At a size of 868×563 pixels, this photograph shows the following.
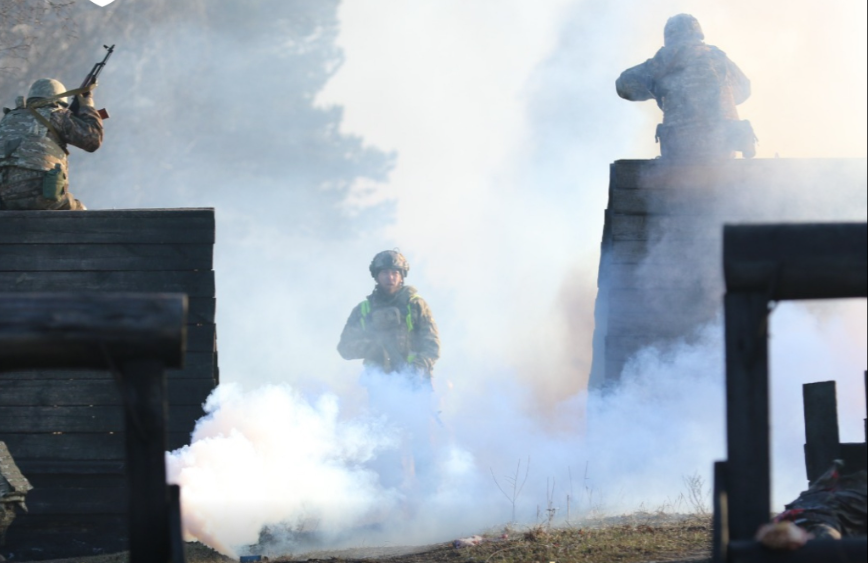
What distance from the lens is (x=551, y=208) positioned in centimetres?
1966

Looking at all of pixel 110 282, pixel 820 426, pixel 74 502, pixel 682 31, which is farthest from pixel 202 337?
pixel 820 426

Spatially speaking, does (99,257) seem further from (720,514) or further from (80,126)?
(720,514)

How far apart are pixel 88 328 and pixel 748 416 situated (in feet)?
6.33

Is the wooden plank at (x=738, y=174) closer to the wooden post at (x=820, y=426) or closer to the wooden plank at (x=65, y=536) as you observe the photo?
the wooden post at (x=820, y=426)

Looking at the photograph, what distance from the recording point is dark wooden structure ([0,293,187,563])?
3488mm

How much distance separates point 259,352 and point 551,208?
5.38 meters

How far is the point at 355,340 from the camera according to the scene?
11555 millimetres

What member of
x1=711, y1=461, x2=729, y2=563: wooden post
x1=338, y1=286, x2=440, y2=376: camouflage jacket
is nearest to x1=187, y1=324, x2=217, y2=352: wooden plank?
x1=338, y1=286, x2=440, y2=376: camouflage jacket

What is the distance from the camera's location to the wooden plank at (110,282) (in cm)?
1004

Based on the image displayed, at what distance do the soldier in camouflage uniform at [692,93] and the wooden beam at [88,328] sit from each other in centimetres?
764

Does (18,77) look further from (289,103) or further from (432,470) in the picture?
(432,470)

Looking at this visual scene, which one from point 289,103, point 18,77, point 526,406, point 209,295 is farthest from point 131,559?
point 18,77

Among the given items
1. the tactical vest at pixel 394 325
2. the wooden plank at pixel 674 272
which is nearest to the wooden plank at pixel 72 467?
the tactical vest at pixel 394 325

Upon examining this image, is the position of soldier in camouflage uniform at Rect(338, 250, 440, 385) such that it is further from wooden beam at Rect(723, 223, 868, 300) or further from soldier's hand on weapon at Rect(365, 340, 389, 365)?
wooden beam at Rect(723, 223, 868, 300)
